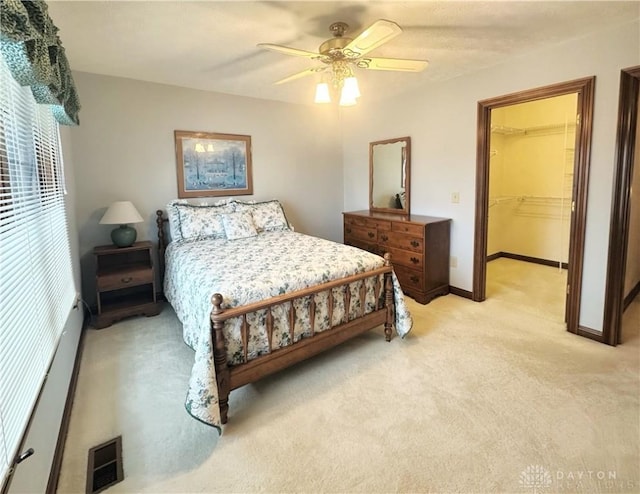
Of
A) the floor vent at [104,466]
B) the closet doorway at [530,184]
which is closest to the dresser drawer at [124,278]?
the floor vent at [104,466]

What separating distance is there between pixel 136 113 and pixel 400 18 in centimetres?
271

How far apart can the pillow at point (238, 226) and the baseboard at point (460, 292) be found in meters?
2.25

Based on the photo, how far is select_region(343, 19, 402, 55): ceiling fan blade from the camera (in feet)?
5.80

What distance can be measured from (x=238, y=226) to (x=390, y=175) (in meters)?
1.99

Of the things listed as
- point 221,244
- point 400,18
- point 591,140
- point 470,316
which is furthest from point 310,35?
point 470,316

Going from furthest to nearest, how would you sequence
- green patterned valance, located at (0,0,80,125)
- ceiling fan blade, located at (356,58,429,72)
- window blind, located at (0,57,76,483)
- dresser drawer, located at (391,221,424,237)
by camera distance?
dresser drawer, located at (391,221,424,237)
ceiling fan blade, located at (356,58,429,72)
window blind, located at (0,57,76,483)
green patterned valance, located at (0,0,80,125)

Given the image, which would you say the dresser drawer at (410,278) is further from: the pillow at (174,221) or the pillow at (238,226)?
the pillow at (174,221)

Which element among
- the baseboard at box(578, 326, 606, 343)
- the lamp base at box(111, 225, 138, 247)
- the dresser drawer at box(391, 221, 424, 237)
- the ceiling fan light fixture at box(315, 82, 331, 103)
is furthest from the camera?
the dresser drawer at box(391, 221, 424, 237)

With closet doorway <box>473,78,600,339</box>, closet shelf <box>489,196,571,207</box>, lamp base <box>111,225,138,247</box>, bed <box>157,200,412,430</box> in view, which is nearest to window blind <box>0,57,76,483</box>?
bed <box>157,200,412,430</box>

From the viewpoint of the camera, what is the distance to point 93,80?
3307mm

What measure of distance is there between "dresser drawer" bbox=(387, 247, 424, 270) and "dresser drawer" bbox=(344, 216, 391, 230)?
0.27 m

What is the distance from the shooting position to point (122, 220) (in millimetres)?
3232

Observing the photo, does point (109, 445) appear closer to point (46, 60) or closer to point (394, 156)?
point (46, 60)

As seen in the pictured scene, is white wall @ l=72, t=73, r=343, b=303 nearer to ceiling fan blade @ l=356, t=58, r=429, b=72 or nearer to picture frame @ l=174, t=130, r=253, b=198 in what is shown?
picture frame @ l=174, t=130, r=253, b=198
